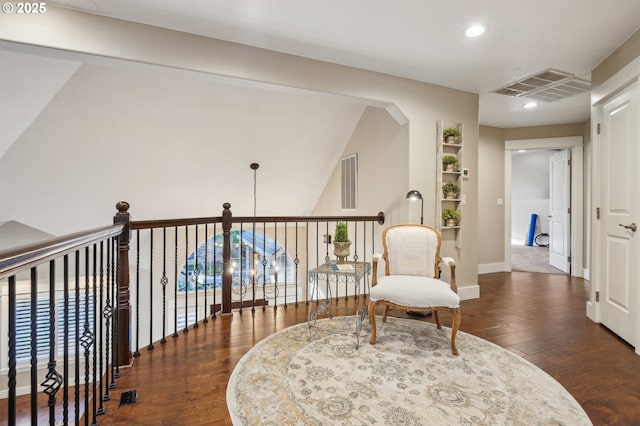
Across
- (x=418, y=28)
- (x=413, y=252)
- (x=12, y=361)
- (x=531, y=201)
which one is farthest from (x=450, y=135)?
(x=531, y=201)

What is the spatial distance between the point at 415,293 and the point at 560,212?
16.0 feet

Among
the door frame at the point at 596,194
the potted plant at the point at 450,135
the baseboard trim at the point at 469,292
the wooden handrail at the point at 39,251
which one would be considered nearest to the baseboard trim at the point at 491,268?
the baseboard trim at the point at 469,292

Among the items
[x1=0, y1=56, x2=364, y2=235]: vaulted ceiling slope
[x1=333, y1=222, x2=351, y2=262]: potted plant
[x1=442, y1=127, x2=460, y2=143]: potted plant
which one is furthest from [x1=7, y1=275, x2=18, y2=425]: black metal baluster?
[x1=442, y1=127, x2=460, y2=143]: potted plant

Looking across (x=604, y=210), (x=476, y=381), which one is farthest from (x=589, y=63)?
(x=476, y=381)

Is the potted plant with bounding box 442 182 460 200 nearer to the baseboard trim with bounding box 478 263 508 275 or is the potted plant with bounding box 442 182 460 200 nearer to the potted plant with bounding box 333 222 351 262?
the potted plant with bounding box 333 222 351 262

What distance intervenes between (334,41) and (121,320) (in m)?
2.77

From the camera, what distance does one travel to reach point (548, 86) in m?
3.67

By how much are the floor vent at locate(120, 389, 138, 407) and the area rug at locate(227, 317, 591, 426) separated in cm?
54

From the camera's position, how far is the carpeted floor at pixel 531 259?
571 centimetres

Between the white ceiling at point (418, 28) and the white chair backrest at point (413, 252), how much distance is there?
65.8 inches

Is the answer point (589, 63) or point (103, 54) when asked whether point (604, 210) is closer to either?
point (589, 63)

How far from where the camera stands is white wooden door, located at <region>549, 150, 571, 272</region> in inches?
211

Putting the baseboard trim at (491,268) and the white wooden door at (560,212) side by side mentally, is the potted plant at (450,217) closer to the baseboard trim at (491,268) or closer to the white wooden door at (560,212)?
the baseboard trim at (491,268)

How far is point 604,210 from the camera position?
2.99m
